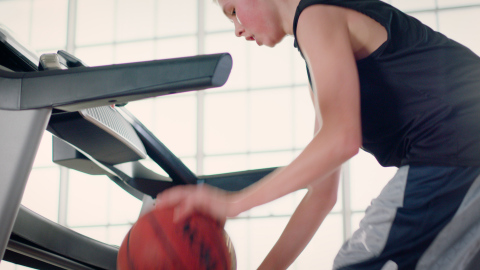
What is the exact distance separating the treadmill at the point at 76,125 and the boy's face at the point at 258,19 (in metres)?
0.10

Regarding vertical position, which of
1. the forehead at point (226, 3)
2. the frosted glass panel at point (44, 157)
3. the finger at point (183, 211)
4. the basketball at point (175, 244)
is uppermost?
the frosted glass panel at point (44, 157)

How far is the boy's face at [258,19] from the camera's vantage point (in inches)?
45.6

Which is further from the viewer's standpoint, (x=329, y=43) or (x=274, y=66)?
(x=274, y=66)

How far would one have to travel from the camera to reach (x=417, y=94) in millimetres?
936

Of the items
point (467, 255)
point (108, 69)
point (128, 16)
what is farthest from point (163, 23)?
point (467, 255)

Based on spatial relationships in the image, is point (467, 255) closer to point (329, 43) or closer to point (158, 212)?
point (329, 43)

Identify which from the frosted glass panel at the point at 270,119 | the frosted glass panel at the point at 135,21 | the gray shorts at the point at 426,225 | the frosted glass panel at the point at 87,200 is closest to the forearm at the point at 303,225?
the gray shorts at the point at 426,225

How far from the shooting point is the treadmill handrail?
1.15 meters

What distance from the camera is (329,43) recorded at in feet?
2.90

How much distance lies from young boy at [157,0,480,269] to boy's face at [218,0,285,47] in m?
0.22

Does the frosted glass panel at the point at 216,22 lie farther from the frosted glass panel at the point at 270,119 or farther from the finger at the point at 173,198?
the finger at the point at 173,198

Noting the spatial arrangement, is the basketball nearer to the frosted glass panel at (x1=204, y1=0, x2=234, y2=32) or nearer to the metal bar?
the metal bar

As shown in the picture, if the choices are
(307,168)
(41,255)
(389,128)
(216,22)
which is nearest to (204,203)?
A: (307,168)

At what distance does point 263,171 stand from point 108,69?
89cm
